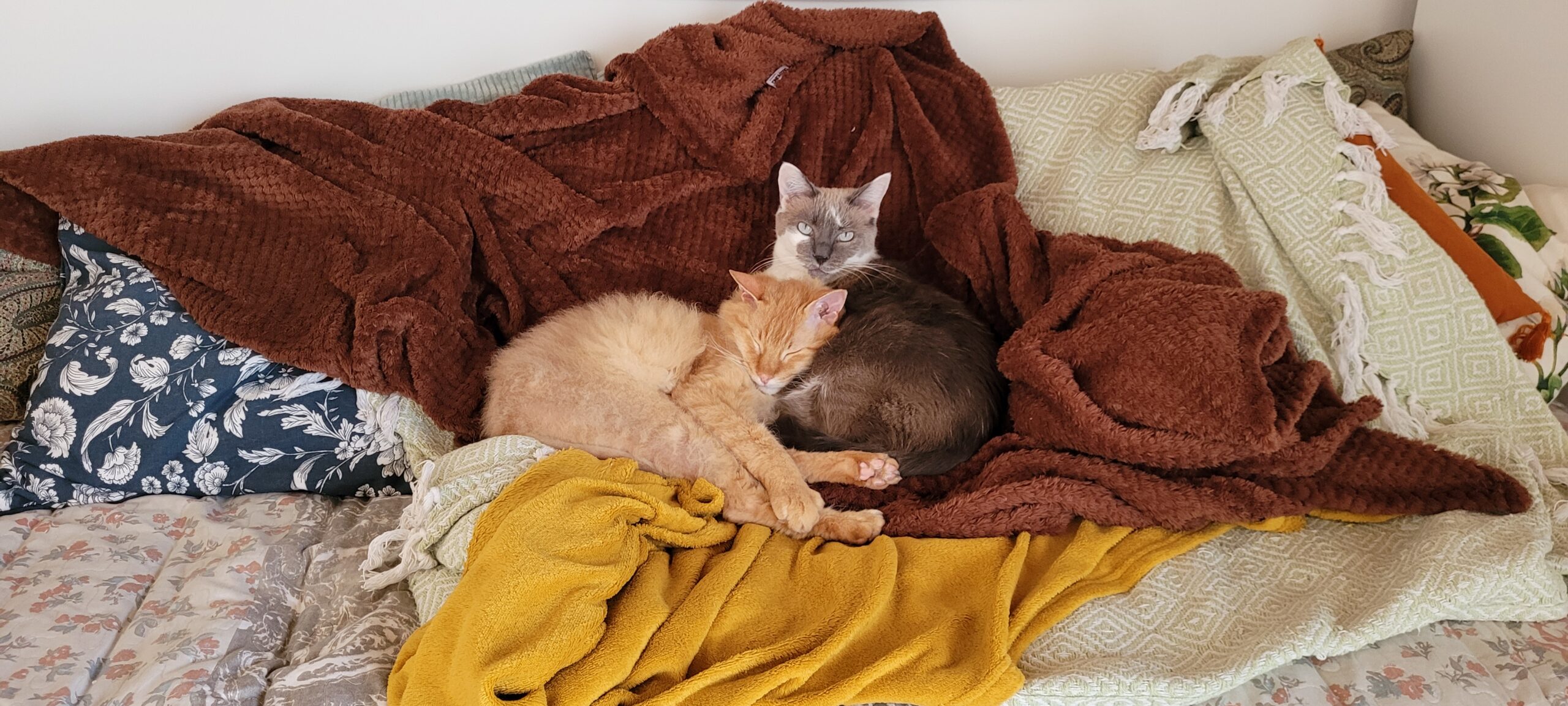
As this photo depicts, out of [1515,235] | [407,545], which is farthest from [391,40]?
[1515,235]

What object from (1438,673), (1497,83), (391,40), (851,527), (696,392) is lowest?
(1438,673)

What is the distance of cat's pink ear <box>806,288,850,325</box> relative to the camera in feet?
5.17

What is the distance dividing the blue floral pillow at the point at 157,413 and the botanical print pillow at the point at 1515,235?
7.19ft

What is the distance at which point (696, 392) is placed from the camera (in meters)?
1.62

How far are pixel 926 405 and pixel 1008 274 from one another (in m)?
0.38

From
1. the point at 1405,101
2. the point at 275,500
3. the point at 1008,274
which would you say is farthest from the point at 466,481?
the point at 1405,101

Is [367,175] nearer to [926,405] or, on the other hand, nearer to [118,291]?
[118,291]

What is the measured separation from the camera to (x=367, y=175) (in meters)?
1.76

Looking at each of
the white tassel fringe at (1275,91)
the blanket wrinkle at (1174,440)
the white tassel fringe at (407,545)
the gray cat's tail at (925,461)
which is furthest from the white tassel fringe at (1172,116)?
the white tassel fringe at (407,545)

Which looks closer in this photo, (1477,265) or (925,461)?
(925,461)

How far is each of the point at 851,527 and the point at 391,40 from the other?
5.10 feet

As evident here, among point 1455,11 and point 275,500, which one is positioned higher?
point 1455,11

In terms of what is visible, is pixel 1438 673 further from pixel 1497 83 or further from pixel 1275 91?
pixel 1497 83

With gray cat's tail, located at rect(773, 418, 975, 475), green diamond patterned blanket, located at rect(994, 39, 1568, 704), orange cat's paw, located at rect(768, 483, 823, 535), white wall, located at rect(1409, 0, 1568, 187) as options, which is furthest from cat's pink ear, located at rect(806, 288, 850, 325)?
white wall, located at rect(1409, 0, 1568, 187)
